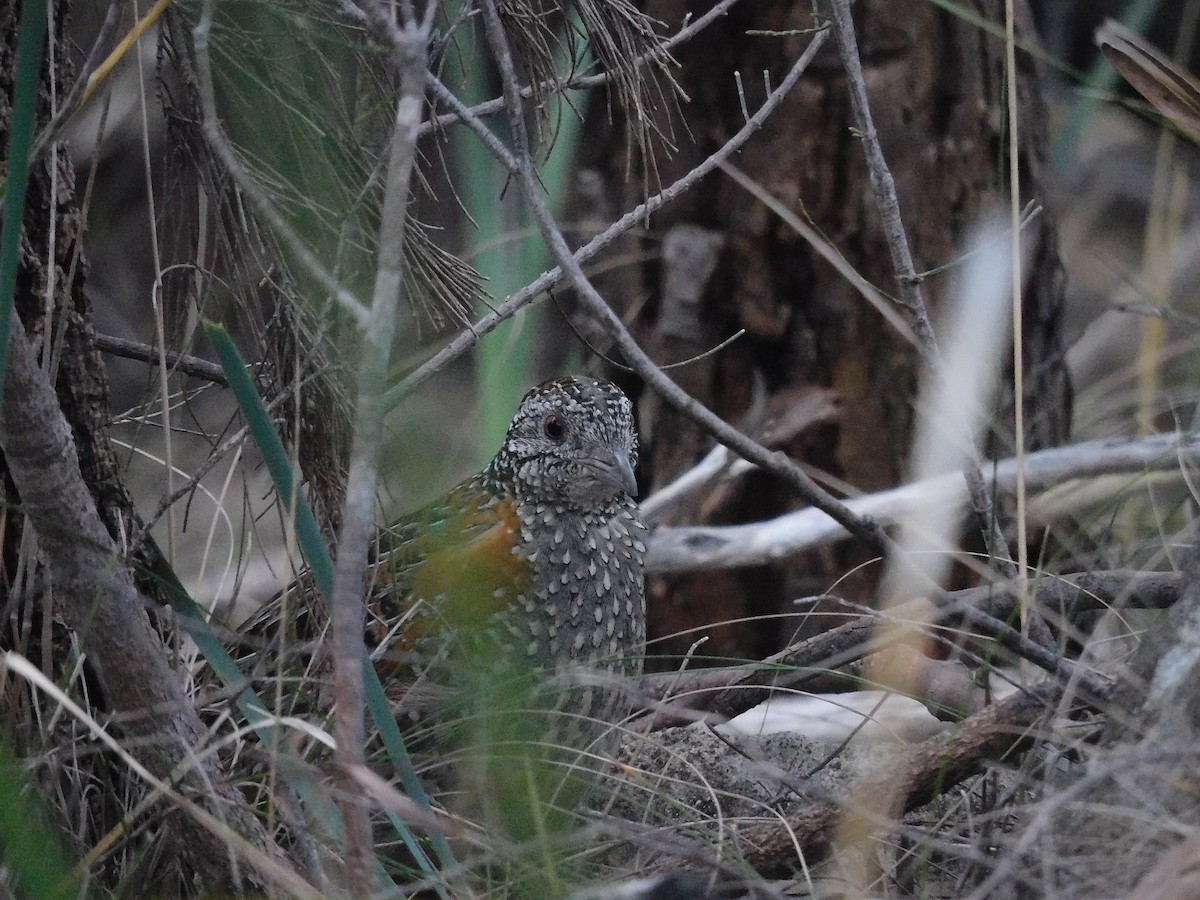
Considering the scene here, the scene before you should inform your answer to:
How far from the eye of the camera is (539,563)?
8.09 ft

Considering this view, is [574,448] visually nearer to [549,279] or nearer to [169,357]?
[549,279]

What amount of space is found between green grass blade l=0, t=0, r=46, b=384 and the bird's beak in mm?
1246

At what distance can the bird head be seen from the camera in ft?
8.22

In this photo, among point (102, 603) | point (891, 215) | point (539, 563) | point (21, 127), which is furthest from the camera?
point (539, 563)

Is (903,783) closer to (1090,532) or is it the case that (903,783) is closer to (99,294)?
(1090,532)

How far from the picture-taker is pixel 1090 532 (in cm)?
359

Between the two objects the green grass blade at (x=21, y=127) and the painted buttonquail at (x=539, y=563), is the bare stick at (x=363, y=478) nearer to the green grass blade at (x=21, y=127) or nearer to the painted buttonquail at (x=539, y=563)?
the green grass blade at (x=21, y=127)

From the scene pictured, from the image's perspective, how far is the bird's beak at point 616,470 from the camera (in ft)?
8.11

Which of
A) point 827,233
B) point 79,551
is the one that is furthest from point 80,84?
point 827,233

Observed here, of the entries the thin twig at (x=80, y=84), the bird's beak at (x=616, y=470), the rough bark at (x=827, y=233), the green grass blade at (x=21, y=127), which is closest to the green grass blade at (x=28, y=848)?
the green grass blade at (x=21, y=127)

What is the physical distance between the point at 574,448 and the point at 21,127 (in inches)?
51.3

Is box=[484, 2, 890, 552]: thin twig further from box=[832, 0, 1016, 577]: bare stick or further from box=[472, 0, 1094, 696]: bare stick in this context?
box=[832, 0, 1016, 577]: bare stick

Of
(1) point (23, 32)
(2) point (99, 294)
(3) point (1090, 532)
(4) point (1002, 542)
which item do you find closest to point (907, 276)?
(4) point (1002, 542)

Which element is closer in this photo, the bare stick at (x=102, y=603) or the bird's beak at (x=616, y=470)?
the bare stick at (x=102, y=603)
